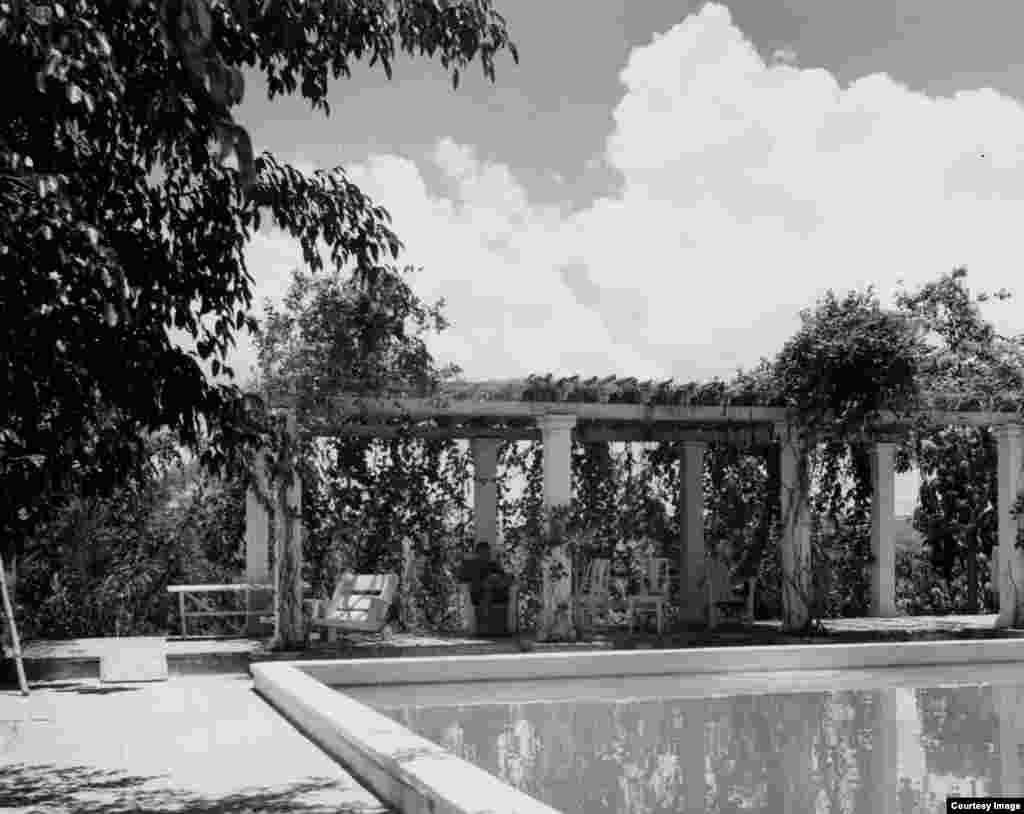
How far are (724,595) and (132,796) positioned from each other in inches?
397

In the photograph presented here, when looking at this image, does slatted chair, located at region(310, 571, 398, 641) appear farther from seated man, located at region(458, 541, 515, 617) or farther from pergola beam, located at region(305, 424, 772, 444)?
pergola beam, located at region(305, 424, 772, 444)

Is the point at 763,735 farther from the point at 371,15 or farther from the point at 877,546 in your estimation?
the point at 877,546

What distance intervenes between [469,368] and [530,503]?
2496mm

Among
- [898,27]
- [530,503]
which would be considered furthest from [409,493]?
[898,27]

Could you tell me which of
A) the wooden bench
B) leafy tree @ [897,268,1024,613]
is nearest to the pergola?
the wooden bench

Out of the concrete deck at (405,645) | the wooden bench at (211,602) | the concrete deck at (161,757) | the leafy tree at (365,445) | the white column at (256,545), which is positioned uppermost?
the leafy tree at (365,445)

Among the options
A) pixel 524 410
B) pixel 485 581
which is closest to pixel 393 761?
pixel 524 410

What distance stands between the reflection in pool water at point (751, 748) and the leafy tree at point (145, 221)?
105 inches

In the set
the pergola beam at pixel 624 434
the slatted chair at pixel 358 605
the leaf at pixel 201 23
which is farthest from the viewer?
the pergola beam at pixel 624 434

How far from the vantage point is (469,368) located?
1339 cm

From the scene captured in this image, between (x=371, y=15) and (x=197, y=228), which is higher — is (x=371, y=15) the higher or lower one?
the higher one

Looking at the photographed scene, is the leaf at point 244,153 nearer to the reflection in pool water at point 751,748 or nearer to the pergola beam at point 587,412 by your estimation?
the reflection in pool water at point 751,748

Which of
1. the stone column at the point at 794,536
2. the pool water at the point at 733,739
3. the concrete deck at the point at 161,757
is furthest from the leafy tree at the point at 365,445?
the stone column at the point at 794,536

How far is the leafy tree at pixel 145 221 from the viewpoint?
3.33m
